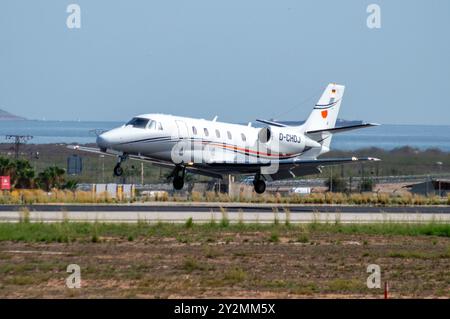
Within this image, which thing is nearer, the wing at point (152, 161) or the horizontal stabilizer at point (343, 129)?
the wing at point (152, 161)

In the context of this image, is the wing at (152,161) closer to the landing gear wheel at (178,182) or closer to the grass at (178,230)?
the landing gear wheel at (178,182)

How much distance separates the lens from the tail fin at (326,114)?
55.8 meters

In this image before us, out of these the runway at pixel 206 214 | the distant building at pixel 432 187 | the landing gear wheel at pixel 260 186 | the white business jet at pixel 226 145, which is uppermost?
the white business jet at pixel 226 145

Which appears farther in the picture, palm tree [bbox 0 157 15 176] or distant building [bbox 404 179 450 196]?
palm tree [bbox 0 157 15 176]

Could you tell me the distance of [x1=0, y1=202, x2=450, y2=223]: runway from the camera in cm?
3828

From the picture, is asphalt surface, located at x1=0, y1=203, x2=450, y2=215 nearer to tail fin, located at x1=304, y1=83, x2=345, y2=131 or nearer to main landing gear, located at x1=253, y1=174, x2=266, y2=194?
main landing gear, located at x1=253, y1=174, x2=266, y2=194

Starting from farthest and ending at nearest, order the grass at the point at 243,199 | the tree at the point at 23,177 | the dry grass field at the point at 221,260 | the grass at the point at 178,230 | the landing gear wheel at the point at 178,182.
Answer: the tree at the point at 23,177, the grass at the point at 243,199, the landing gear wheel at the point at 178,182, the grass at the point at 178,230, the dry grass field at the point at 221,260

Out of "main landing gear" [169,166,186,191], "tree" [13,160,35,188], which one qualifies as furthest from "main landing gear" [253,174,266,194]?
"tree" [13,160,35,188]

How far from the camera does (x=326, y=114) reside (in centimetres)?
5700

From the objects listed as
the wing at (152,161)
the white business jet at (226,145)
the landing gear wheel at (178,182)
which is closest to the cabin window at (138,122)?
the white business jet at (226,145)

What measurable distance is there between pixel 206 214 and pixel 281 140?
39.2ft

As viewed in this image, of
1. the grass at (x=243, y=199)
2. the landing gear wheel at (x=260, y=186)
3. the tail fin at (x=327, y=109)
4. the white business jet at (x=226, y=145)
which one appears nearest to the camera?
the white business jet at (x=226, y=145)

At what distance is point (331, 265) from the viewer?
25.7 metres

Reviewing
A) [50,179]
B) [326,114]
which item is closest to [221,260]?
[326,114]
